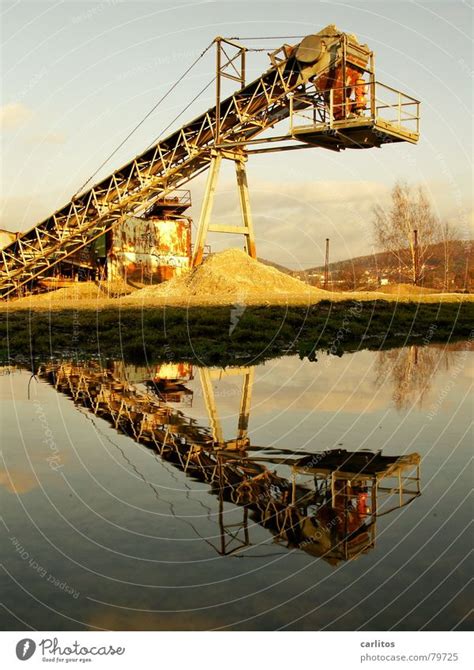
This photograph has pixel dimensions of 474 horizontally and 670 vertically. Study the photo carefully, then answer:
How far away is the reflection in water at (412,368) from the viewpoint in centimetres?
1200

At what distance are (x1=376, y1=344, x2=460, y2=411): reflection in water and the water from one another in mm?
150

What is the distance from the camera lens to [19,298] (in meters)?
41.2

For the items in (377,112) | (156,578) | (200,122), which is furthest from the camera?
→ (200,122)

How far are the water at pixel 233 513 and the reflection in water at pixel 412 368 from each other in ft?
0.49

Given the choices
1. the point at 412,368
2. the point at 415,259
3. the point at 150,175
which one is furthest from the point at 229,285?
the point at 415,259

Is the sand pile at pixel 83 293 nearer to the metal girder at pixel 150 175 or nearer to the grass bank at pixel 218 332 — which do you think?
the metal girder at pixel 150 175

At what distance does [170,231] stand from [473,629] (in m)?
45.3

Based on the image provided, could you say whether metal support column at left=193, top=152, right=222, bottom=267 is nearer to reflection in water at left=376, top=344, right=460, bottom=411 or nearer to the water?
reflection in water at left=376, top=344, right=460, bottom=411

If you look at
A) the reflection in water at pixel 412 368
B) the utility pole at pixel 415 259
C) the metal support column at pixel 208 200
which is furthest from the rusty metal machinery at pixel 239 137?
the utility pole at pixel 415 259

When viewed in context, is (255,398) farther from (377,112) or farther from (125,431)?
(377,112)

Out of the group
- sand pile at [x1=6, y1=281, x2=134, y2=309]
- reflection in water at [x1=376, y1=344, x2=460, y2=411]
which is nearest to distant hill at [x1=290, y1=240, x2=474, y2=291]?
sand pile at [x1=6, y1=281, x2=134, y2=309]

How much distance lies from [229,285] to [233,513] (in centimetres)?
2765

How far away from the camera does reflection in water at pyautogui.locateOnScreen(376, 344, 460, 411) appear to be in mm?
12000

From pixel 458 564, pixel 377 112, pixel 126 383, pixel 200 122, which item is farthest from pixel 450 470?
pixel 200 122
